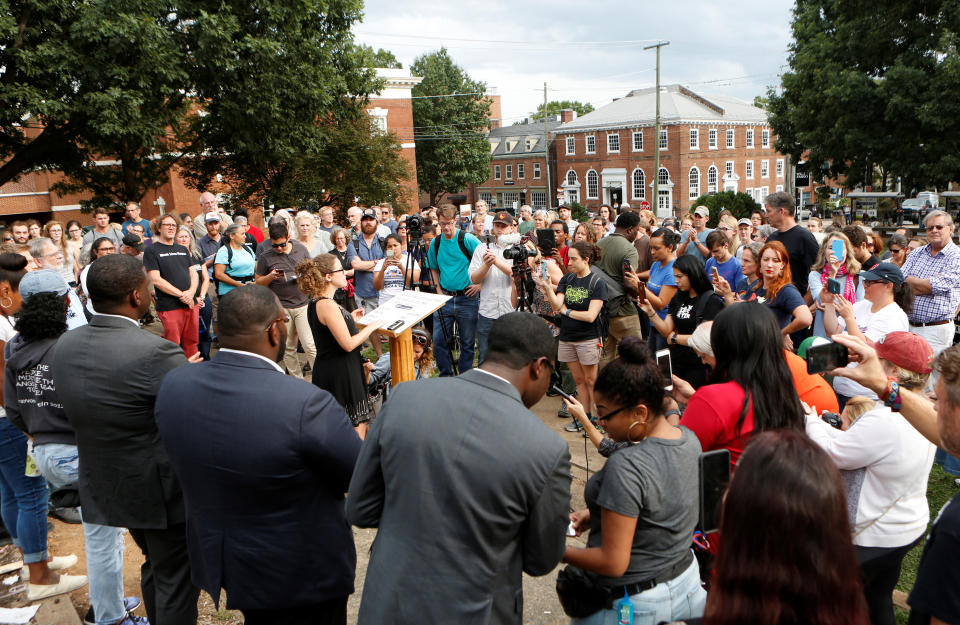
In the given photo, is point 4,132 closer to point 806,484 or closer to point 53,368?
point 53,368

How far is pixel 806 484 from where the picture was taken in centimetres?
141

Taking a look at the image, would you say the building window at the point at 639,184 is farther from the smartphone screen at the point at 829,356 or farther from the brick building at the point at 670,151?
the smartphone screen at the point at 829,356

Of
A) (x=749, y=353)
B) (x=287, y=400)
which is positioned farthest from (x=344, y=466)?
(x=749, y=353)

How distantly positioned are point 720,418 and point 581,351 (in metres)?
3.19

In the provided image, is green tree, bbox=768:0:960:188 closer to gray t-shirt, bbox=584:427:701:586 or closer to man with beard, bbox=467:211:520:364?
man with beard, bbox=467:211:520:364

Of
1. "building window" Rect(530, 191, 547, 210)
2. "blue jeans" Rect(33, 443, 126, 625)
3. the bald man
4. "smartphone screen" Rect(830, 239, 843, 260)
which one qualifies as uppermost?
"building window" Rect(530, 191, 547, 210)

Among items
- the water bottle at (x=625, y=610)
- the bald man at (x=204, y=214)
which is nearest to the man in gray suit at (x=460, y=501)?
the water bottle at (x=625, y=610)

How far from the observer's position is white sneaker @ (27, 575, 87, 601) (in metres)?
3.62

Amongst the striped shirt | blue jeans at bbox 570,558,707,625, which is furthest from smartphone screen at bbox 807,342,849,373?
the striped shirt

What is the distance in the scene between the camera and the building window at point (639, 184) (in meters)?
50.8

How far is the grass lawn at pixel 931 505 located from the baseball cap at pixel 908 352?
152 cm

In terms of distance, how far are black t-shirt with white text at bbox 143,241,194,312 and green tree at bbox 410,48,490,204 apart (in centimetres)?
4646

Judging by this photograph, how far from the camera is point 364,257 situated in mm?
8062

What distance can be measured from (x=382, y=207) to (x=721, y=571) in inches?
388
